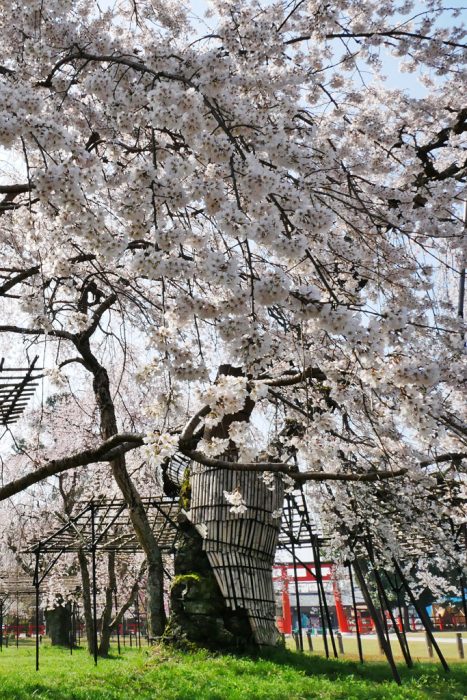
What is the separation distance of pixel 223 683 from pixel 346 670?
9.42 ft

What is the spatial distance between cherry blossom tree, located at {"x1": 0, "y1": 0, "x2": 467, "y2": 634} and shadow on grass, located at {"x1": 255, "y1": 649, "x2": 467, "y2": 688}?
8.40 feet

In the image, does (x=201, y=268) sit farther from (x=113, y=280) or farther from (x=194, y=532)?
(x=194, y=532)

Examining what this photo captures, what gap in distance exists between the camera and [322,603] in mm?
9828

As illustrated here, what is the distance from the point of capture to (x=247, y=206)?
3.05 m

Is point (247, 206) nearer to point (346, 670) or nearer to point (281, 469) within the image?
point (281, 469)

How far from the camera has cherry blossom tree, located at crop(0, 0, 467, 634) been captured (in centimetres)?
294

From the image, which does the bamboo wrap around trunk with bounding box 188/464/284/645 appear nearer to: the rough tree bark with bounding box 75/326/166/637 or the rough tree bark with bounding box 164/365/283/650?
the rough tree bark with bounding box 164/365/283/650

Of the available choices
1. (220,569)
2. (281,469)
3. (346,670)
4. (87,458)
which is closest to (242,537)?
(220,569)

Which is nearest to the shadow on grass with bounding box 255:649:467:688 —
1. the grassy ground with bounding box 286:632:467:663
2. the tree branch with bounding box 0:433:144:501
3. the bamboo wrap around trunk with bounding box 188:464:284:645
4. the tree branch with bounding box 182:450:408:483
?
the bamboo wrap around trunk with bounding box 188:464:284:645

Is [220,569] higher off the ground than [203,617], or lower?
higher

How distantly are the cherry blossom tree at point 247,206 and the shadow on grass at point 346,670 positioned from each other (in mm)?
2560

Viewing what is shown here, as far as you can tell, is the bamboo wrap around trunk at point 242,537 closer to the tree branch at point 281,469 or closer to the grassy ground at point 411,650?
the tree branch at point 281,469

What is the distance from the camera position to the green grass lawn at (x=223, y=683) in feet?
18.3

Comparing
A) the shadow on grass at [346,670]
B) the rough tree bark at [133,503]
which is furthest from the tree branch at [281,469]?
the rough tree bark at [133,503]
